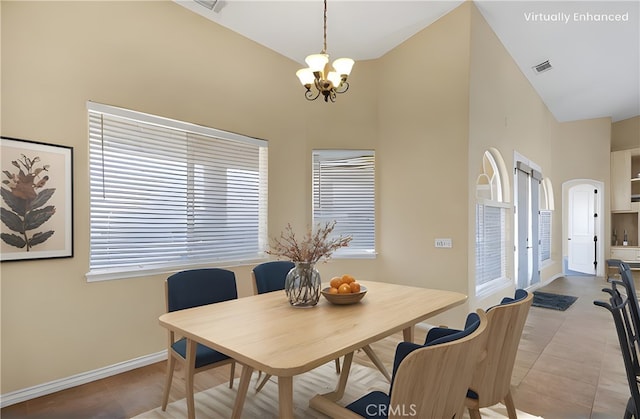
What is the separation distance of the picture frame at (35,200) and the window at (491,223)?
4068 millimetres

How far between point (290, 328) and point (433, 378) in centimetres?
76

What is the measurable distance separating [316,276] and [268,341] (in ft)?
2.33

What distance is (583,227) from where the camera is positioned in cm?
826

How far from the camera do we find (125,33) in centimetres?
305

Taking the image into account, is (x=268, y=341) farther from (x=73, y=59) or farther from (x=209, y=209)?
(x=73, y=59)

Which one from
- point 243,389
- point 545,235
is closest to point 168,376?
point 243,389

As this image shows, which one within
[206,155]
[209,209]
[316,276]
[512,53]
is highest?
[512,53]

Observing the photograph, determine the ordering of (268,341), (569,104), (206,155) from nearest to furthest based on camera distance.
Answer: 1. (268,341)
2. (206,155)
3. (569,104)

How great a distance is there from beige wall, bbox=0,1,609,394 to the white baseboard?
5 centimetres

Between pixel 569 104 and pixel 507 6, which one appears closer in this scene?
pixel 507 6

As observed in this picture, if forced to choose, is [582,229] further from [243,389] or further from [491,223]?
[243,389]

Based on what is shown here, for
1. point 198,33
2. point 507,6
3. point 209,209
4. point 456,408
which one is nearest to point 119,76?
point 198,33

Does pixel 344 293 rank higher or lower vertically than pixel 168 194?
lower

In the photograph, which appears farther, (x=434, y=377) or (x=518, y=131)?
(x=518, y=131)
